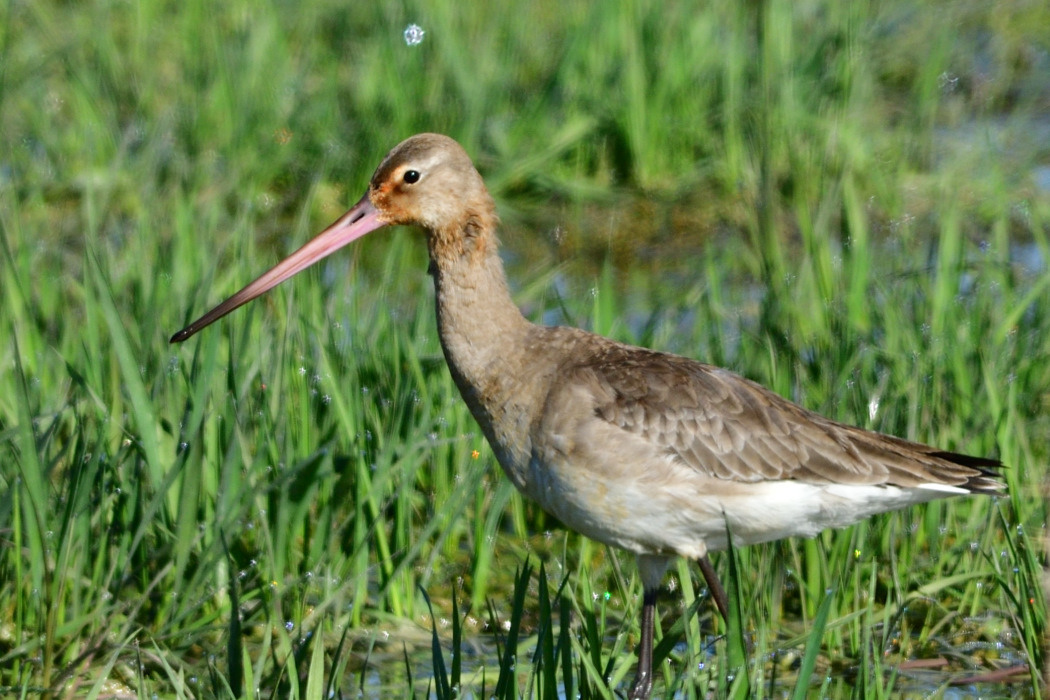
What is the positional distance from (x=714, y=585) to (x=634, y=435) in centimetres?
47

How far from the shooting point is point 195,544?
4.27 metres

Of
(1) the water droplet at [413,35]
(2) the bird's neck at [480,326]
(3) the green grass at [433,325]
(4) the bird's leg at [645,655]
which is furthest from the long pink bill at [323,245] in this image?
(1) the water droplet at [413,35]

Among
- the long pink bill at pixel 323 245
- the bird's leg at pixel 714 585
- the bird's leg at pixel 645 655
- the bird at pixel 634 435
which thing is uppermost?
the long pink bill at pixel 323 245

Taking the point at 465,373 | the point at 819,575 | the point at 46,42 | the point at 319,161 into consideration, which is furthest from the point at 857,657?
the point at 46,42

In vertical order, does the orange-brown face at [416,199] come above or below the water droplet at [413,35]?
below

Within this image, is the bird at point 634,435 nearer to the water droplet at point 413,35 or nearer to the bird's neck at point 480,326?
the bird's neck at point 480,326

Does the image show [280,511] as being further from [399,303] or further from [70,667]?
[399,303]

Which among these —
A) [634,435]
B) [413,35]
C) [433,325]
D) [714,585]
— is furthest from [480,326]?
[413,35]

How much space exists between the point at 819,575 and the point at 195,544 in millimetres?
1724

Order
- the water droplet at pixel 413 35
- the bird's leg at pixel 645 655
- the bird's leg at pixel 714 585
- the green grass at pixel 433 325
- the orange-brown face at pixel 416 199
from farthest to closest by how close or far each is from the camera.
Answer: the water droplet at pixel 413 35
the orange-brown face at pixel 416 199
the bird's leg at pixel 714 585
the bird's leg at pixel 645 655
the green grass at pixel 433 325

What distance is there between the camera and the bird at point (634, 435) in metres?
4.17

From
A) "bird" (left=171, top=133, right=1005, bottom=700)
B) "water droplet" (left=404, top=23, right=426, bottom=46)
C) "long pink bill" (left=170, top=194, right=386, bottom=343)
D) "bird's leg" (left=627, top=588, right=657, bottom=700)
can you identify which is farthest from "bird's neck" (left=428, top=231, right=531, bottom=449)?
"water droplet" (left=404, top=23, right=426, bottom=46)

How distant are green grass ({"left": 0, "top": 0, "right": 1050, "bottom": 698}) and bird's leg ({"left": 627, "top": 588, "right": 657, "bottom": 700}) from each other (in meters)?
0.08

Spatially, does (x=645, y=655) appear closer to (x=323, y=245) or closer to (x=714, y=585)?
(x=714, y=585)
